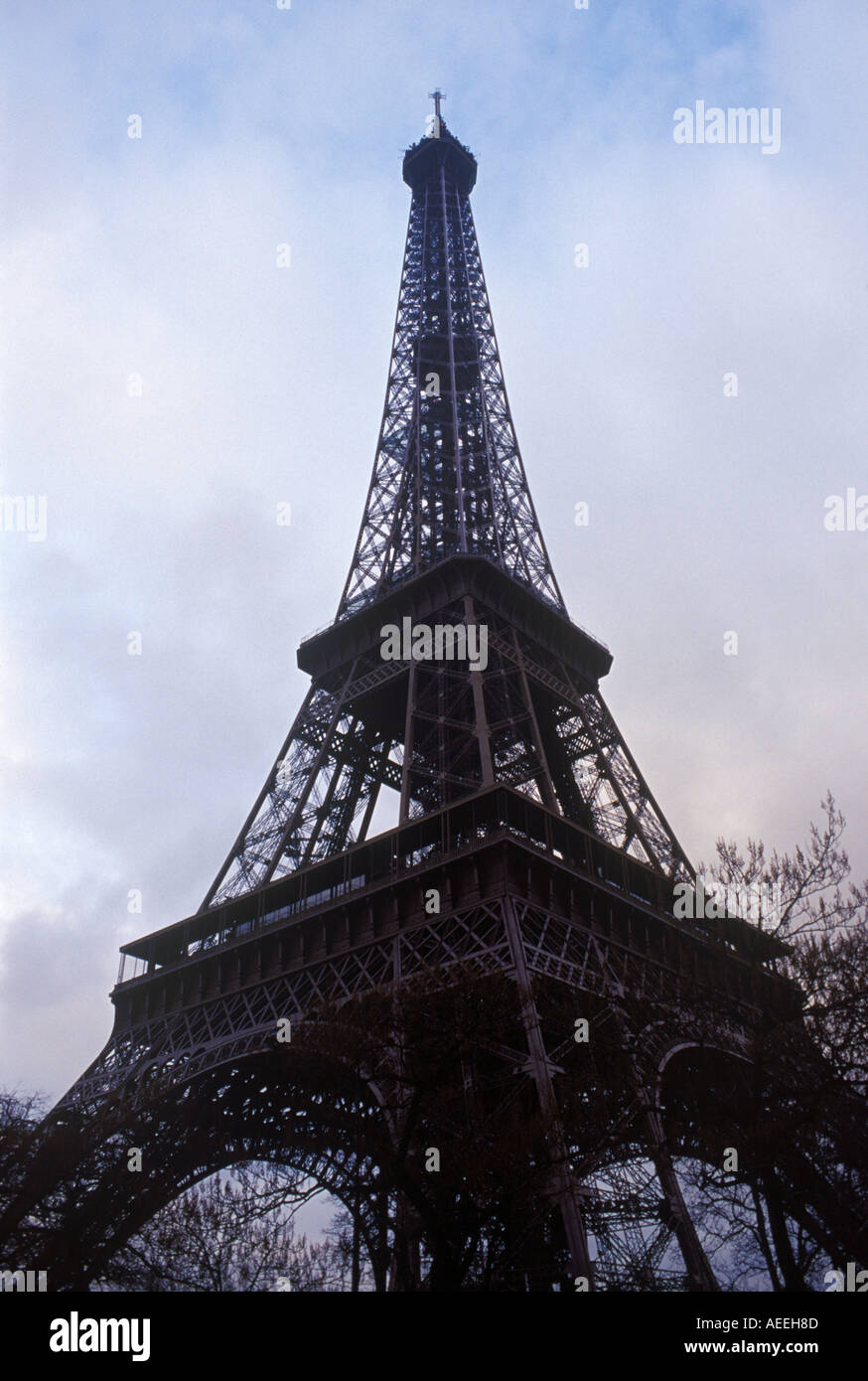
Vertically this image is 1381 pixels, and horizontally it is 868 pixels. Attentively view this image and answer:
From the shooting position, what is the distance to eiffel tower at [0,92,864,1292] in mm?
20891
